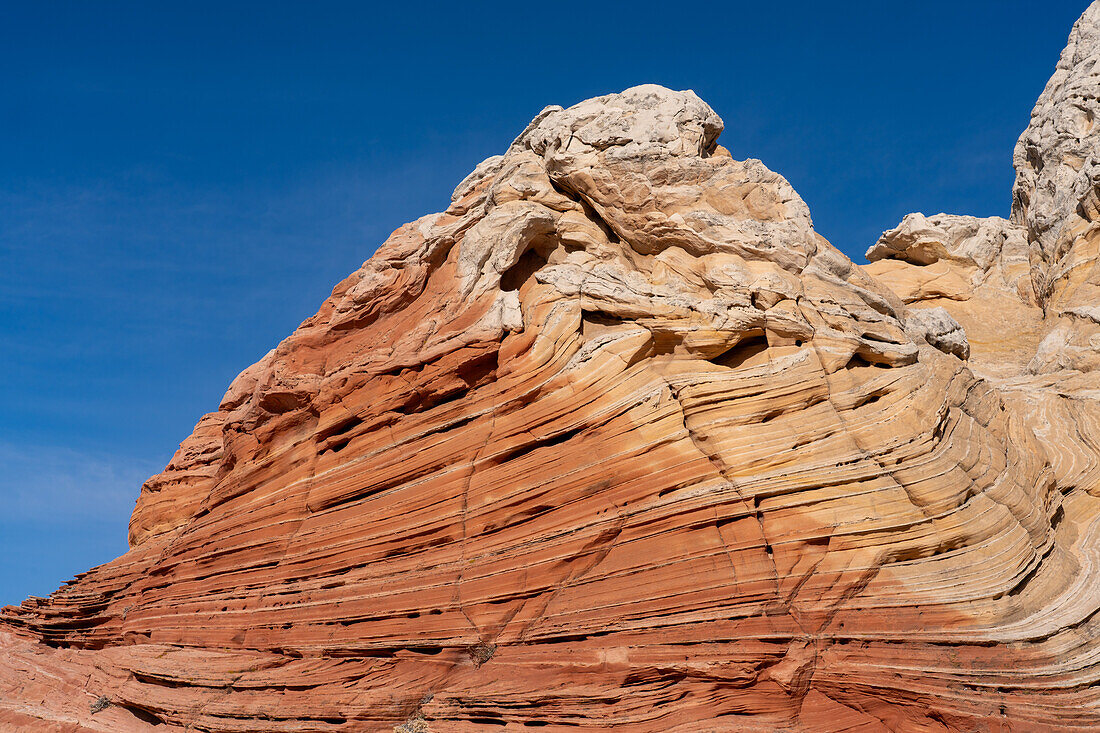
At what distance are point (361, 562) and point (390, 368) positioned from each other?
171 inches

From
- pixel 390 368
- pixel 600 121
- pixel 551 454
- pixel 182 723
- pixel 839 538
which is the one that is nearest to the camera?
pixel 839 538

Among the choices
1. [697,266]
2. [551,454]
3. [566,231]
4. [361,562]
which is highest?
[566,231]

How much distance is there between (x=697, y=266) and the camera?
19.5m

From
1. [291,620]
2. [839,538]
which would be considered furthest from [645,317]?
[291,620]

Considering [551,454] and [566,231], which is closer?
[551,454]

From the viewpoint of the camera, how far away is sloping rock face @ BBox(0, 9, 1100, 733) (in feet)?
47.5

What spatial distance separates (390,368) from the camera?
1997cm

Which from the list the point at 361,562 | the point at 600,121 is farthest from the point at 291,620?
the point at 600,121

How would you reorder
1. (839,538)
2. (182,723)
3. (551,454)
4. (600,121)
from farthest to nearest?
(600,121) < (182,723) < (551,454) < (839,538)

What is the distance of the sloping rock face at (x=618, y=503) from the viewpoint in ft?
47.5

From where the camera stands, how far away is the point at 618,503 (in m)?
16.4

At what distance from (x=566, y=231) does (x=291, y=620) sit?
10.8 meters

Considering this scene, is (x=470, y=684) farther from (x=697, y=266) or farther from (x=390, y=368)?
(x=697, y=266)

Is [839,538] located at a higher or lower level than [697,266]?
lower
